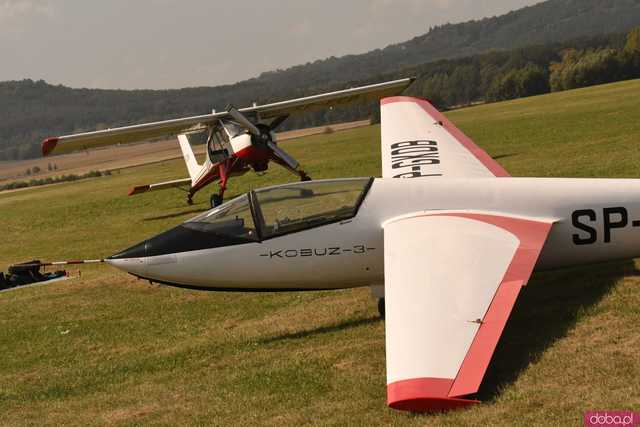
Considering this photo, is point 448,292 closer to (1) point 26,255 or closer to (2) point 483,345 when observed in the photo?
(2) point 483,345

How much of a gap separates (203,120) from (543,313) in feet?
61.7

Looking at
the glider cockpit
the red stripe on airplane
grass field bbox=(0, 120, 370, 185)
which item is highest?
the glider cockpit

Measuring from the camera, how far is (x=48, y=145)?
22.5 metres

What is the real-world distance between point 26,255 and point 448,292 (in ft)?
58.0

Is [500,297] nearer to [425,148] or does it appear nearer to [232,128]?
[425,148]

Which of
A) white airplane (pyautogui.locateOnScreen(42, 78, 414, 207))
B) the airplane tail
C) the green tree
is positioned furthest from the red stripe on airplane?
the green tree

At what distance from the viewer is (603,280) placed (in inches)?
376

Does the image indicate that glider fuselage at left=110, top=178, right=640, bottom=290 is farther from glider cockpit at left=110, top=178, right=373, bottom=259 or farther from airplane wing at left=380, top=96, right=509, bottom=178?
airplane wing at left=380, top=96, right=509, bottom=178

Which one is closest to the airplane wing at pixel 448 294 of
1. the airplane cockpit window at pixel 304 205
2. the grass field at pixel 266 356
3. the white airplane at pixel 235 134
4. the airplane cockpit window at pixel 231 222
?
the grass field at pixel 266 356

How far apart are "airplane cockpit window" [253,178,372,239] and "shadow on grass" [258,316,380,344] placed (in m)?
1.41

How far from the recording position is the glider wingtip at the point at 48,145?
22.2m

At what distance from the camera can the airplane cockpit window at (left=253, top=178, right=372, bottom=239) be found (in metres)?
9.35

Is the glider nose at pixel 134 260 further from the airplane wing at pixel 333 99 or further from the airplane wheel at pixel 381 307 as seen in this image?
the airplane wing at pixel 333 99

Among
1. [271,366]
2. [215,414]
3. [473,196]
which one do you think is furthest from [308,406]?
[473,196]
